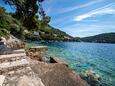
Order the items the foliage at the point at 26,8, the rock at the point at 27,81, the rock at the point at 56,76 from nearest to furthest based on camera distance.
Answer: the rock at the point at 27,81
the rock at the point at 56,76
the foliage at the point at 26,8

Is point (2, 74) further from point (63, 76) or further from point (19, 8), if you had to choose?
point (19, 8)

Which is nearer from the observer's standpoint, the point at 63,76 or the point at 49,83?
the point at 49,83

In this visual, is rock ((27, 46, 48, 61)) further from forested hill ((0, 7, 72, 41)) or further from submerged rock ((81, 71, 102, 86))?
submerged rock ((81, 71, 102, 86))

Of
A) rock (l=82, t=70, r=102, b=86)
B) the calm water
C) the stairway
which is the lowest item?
the calm water

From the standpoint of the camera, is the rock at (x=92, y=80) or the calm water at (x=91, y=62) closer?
the rock at (x=92, y=80)

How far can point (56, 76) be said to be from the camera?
4711mm

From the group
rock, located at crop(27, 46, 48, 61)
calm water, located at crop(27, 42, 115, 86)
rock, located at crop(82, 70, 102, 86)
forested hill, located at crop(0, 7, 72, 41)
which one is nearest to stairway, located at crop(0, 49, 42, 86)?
rock, located at crop(27, 46, 48, 61)

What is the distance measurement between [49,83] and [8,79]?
99 centimetres

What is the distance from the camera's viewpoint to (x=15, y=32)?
31.4 metres

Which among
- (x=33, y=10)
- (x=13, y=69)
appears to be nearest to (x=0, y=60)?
(x=13, y=69)

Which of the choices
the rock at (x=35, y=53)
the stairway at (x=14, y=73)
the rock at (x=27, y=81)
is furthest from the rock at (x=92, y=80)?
the rock at (x=27, y=81)

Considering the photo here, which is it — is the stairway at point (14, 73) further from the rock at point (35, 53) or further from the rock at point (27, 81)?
the rock at point (35, 53)

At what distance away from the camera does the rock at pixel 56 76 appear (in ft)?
14.7

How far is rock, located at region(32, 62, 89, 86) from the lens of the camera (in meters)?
4.47
